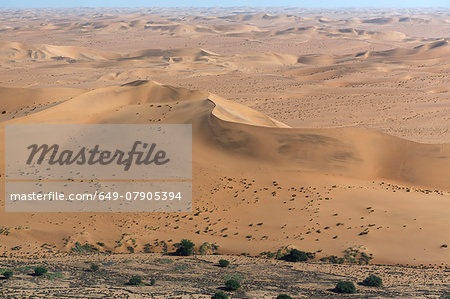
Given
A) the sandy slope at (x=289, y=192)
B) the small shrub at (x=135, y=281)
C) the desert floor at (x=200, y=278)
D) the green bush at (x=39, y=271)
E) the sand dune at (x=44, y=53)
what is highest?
the sand dune at (x=44, y=53)

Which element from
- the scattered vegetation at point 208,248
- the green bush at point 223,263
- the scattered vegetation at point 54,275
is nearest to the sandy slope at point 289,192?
the scattered vegetation at point 208,248

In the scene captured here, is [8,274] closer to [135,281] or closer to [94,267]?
[94,267]

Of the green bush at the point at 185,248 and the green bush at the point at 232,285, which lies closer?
the green bush at the point at 232,285

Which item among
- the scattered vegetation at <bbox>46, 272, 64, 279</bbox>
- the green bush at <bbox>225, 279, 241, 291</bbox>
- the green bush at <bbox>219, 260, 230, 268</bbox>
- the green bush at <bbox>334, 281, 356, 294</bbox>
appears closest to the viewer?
the green bush at <bbox>225, 279, 241, 291</bbox>

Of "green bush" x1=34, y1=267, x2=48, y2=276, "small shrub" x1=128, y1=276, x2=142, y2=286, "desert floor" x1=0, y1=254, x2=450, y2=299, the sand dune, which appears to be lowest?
"desert floor" x1=0, y1=254, x2=450, y2=299

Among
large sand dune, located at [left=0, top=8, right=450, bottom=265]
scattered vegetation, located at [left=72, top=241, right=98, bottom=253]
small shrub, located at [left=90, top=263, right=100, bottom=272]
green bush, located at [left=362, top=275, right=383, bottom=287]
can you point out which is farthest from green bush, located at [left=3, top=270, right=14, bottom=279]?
green bush, located at [left=362, top=275, right=383, bottom=287]

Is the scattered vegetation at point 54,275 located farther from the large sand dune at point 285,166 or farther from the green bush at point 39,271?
the large sand dune at point 285,166

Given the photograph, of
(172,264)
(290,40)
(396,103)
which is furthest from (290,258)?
(290,40)

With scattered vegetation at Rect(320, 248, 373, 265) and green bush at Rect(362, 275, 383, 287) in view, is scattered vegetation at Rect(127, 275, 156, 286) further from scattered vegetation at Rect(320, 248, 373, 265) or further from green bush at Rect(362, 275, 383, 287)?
green bush at Rect(362, 275, 383, 287)
